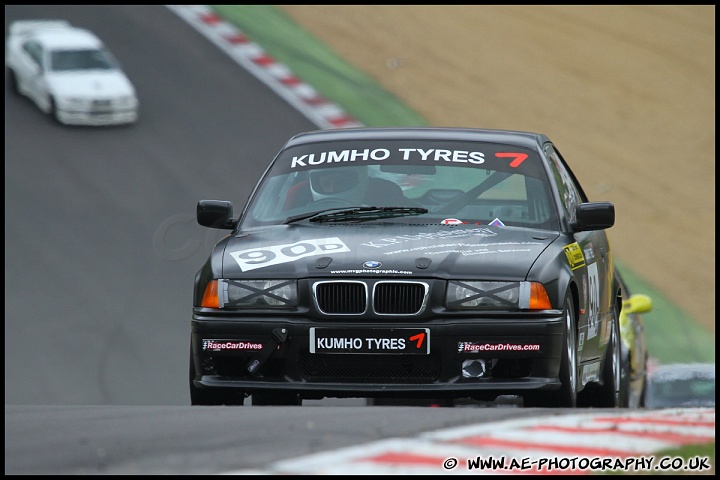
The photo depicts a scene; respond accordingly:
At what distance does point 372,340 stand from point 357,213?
46.3 inches

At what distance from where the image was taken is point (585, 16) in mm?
32125

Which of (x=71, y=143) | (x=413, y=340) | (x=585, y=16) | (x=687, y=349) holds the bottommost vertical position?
(x=687, y=349)

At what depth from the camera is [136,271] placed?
58.9ft

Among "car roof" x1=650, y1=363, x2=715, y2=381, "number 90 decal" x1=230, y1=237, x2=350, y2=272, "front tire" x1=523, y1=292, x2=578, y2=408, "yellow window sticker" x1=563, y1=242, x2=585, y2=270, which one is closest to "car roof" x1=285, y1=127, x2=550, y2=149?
"yellow window sticker" x1=563, y1=242, x2=585, y2=270

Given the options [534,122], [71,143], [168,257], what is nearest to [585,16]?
[534,122]

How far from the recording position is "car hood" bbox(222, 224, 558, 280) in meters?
7.21

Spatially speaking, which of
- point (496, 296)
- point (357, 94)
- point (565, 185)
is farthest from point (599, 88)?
point (496, 296)

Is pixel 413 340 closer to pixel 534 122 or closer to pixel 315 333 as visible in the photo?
pixel 315 333

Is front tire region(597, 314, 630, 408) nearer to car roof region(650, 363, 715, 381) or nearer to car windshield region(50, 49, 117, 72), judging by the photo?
car roof region(650, 363, 715, 381)

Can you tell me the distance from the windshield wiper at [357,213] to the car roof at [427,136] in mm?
635

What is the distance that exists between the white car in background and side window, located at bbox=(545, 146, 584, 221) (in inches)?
590

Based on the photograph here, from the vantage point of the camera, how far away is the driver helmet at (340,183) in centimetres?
841

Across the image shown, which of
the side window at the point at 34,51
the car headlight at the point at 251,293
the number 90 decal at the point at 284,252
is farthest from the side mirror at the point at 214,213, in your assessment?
the side window at the point at 34,51

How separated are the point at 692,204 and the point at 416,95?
18.7ft
